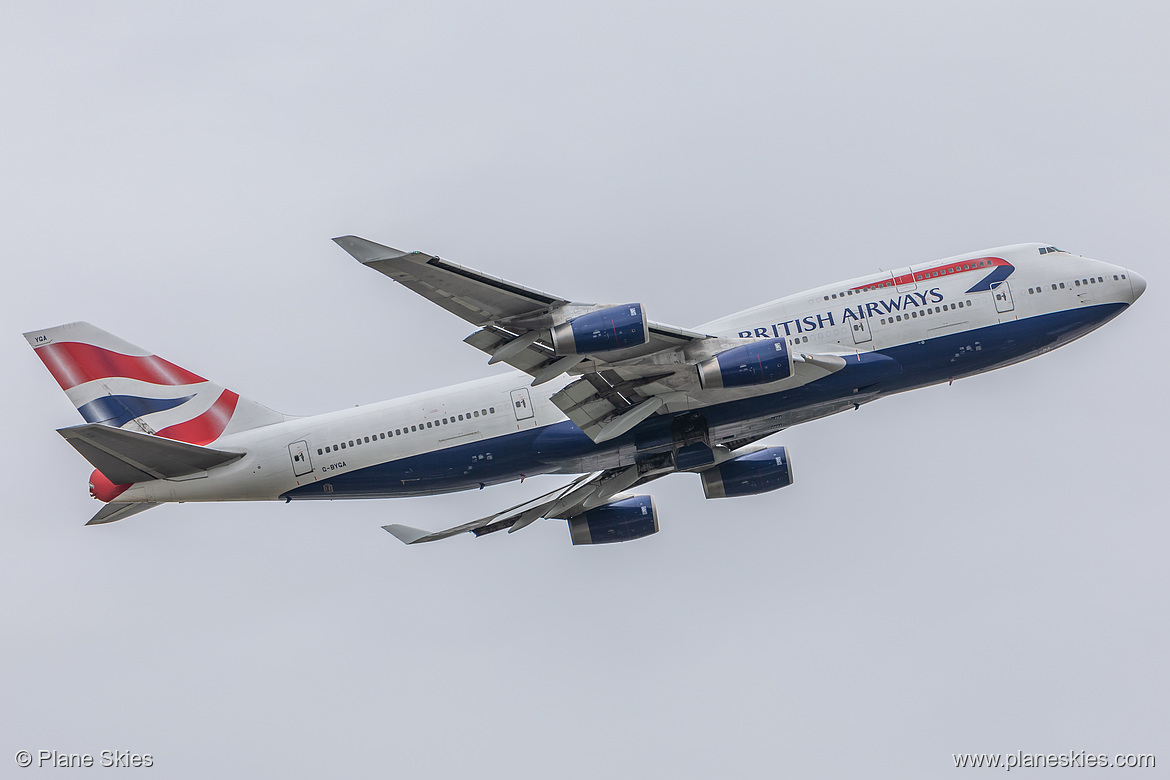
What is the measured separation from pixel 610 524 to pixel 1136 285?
64.6ft

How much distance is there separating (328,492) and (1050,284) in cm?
2426

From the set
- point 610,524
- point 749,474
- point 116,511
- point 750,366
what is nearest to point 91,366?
point 116,511

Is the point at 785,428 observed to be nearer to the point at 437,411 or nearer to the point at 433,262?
the point at 437,411

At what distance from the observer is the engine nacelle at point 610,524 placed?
41.0 metres

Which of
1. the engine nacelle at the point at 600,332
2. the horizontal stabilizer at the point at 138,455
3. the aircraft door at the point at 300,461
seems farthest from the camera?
the aircraft door at the point at 300,461

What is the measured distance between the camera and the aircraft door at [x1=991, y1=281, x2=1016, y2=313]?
34406 millimetres

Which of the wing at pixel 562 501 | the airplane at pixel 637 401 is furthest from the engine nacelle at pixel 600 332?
the wing at pixel 562 501

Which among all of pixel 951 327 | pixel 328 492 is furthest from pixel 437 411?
pixel 951 327

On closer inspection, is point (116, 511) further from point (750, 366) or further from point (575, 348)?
point (750, 366)

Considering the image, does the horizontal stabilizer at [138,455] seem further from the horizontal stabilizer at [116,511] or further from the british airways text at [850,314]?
the british airways text at [850,314]

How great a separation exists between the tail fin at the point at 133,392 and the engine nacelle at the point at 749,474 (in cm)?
1547

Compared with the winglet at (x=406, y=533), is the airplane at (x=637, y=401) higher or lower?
higher

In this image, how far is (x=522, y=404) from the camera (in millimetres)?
35219

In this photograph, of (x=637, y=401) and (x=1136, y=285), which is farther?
(x=1136, y=285)
